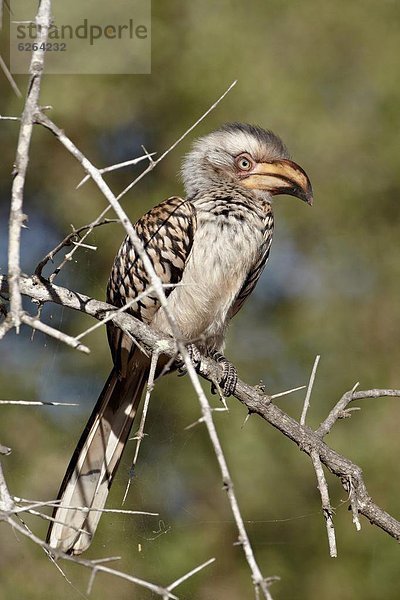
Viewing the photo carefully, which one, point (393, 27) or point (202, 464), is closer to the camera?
point (202, 464)

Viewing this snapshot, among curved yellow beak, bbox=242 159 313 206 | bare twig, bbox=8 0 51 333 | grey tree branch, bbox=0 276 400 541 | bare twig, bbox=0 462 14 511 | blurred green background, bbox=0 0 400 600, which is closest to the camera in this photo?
bare twig, bbox=8 0 51 333

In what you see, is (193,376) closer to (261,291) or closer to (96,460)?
(96,460)

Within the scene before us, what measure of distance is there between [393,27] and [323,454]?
5.09 meters

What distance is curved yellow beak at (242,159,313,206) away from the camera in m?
3.15

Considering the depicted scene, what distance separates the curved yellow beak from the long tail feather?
81 centimetres

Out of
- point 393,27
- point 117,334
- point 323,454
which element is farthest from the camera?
point 393,27

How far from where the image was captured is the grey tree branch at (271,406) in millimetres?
2330

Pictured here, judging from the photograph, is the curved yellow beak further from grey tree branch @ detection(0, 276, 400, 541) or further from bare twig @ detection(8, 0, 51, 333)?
bare twig @ detection(8, 0, 51, 333)

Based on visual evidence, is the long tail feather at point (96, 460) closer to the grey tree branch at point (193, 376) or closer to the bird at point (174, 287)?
the bird at point (174, 287)

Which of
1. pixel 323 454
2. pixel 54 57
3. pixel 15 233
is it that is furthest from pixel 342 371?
pixel 15 233

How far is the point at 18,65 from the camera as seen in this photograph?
538cm

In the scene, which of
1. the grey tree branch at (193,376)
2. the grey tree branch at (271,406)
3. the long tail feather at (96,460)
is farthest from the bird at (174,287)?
the grey tree branch at (193,376)

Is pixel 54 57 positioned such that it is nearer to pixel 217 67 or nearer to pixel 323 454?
pixel 217 67

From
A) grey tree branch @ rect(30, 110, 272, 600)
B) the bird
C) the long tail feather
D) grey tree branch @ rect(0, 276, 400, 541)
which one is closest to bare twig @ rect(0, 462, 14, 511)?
grey tree branch @ rect(30, 110, 272, 600)
